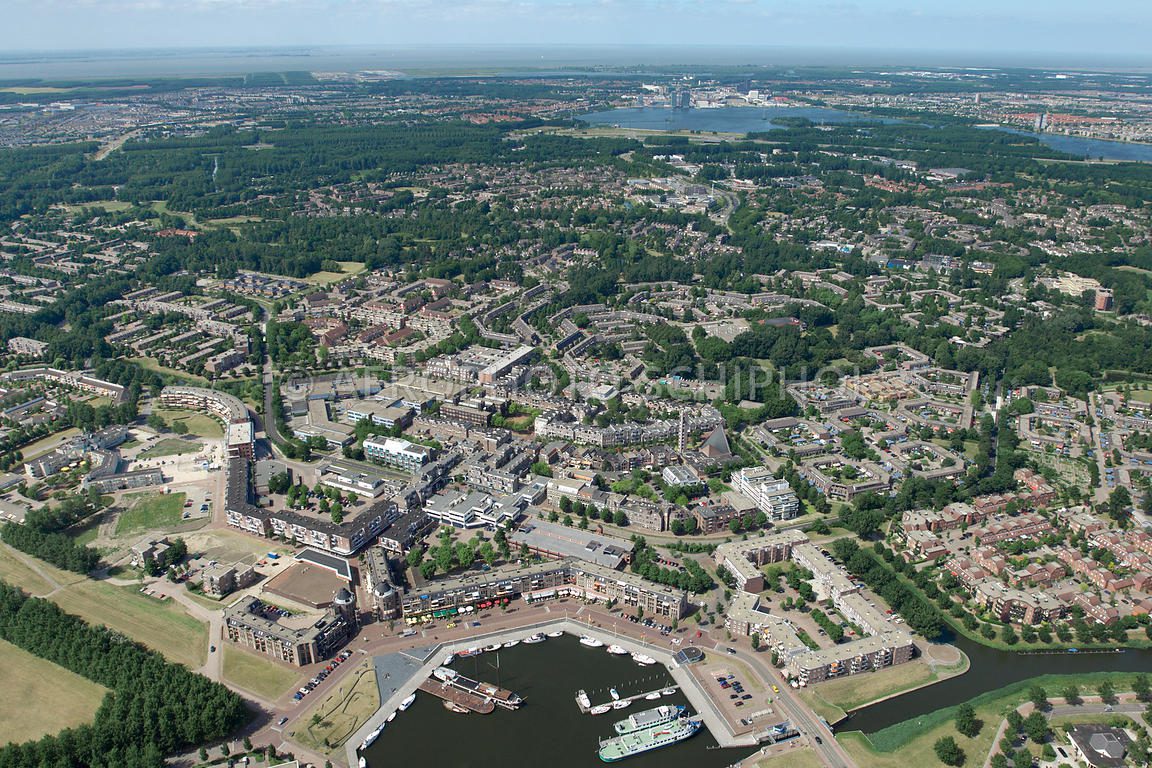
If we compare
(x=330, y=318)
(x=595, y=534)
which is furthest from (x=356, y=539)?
(x=330, y=318)

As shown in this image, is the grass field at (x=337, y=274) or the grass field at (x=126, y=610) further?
the grass field at (x=337, y=274)

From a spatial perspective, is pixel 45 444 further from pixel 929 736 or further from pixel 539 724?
pixel 929 736

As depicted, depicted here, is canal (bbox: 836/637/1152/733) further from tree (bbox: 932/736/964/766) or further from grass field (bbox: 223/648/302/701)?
grass field (bbox: 223/648/302/701)

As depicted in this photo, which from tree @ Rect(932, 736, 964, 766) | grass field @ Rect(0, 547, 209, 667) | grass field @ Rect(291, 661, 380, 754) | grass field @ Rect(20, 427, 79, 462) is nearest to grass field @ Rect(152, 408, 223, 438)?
grass field @ Rect(20, 427, 79, 462)

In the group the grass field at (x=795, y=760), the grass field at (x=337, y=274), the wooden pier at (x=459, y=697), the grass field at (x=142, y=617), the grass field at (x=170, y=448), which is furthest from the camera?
the grass field at (x=337, y=274)

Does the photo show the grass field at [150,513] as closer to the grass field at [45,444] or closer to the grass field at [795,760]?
the grass field at [45,444]

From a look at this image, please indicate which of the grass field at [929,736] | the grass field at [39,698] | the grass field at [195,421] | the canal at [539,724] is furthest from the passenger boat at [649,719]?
the grass field at [195,421]

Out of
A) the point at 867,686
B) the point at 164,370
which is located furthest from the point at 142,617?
the point at 164,370
